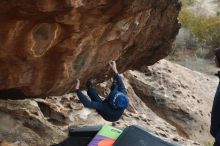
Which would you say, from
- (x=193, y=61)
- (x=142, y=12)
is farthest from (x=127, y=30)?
(x=193, y=61)

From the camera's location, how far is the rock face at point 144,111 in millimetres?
6864

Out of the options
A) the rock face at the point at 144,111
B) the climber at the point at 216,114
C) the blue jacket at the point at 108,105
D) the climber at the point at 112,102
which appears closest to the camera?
the climber at the point at 216,114

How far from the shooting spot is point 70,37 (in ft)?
17.0

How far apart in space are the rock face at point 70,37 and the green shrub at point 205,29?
37.9ft

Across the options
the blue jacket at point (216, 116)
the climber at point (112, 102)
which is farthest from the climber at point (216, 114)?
the climber at point (112, 102)

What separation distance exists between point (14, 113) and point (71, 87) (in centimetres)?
107

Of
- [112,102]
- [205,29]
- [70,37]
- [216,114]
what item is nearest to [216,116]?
[216,114]

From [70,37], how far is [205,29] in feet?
47.2

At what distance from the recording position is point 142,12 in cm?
592

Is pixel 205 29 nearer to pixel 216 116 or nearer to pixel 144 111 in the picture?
pixel 144 111

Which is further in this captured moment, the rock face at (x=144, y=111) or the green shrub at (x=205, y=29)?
the green shrub at (x=205, y=29)

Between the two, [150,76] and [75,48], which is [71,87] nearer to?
[75,48]

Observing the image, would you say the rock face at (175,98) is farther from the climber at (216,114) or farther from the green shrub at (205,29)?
the green shrub at (205,29)

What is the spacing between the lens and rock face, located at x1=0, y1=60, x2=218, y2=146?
6864 mm
